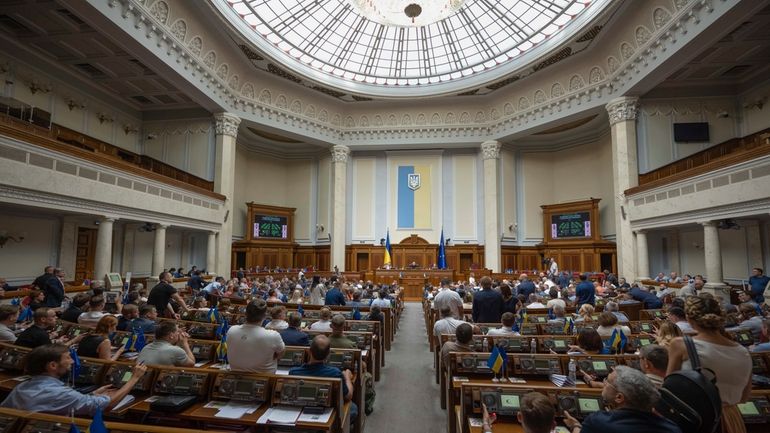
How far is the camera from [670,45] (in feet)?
37.9

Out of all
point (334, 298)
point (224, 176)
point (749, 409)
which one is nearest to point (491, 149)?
point (224, 176)

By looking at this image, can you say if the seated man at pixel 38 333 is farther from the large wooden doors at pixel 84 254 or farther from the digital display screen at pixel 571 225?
the digital display screen at pixel 571 225

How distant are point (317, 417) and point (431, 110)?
63.3 ft

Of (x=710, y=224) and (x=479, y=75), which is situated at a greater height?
(x=479, y=75)

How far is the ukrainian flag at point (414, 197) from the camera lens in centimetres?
2117

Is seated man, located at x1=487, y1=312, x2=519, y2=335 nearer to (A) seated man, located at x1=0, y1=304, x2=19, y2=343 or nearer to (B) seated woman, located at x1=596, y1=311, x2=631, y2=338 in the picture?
(B) seated woman, located at x1=596, y1=311, x2=631, y2=338

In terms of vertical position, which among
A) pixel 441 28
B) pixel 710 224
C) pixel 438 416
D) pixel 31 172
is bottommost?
pixel 438 416

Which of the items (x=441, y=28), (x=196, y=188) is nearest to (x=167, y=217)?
(x=196, y=188)

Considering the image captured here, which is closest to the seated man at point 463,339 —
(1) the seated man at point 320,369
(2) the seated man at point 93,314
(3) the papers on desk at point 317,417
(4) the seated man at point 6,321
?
(1) the seated man at point 320,369

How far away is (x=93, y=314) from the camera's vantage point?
5.22m

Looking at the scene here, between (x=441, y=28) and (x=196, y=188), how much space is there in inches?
516

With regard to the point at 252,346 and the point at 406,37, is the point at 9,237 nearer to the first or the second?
the point at 252,346

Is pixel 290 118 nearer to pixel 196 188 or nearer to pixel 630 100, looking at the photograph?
pixel 196 188

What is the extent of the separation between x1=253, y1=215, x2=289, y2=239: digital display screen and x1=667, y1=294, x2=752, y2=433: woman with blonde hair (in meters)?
19.2
